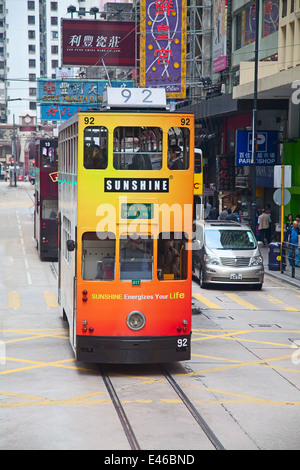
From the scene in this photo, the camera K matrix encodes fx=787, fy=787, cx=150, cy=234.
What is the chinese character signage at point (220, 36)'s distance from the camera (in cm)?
4334

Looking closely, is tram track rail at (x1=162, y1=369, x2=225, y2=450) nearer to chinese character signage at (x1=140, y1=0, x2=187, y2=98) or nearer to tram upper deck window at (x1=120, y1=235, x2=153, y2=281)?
tram upper deck window at (x1=120, y1=235, x2=153, y2=281)

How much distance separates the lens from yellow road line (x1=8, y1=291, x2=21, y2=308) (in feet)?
68.6

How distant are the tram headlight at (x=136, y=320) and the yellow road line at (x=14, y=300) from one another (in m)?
8.29

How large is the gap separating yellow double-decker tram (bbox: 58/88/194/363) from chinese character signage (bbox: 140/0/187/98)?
2362cm

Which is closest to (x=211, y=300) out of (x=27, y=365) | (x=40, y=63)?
(x=27, y=365)

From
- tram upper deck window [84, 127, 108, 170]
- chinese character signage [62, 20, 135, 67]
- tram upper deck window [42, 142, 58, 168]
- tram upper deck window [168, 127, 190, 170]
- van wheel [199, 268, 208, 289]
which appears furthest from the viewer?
chinese character signage [62, 20, 135, 67]

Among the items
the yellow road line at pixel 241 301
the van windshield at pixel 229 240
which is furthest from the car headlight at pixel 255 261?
the yellow road line at pixel 241 301

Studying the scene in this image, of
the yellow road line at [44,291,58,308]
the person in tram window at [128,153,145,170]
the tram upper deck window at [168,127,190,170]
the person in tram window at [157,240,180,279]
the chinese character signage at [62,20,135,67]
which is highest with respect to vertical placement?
the chinese character signage at [62,20,135,67]

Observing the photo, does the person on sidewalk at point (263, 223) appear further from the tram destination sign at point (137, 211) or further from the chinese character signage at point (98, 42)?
the tram destination sign at point (137, 211)

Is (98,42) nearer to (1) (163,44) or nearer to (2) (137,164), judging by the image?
(1) (163,44)

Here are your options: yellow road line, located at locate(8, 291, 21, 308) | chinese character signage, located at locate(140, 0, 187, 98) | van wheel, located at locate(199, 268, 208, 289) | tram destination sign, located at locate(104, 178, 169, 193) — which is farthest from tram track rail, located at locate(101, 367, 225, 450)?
chinese character signage, located at locate(140, 0, 187, 98)

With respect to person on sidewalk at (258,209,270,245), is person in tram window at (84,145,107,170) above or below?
above

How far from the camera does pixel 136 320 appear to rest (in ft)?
43.1

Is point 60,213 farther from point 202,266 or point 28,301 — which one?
point 202,266
